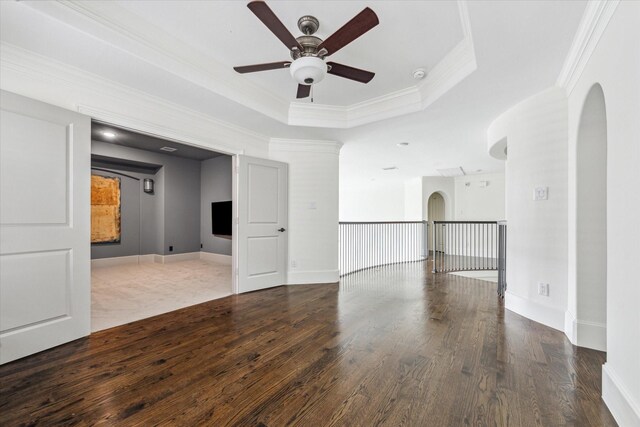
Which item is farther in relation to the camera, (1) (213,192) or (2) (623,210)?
(1) (213,192)

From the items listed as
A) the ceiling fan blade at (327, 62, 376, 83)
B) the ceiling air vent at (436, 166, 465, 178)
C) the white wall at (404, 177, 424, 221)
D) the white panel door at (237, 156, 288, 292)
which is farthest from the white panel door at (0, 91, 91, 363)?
the white wall at (404, 177, 424, 221)

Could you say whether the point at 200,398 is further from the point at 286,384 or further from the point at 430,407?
the point at 430,407

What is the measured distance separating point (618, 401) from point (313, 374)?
1746mm

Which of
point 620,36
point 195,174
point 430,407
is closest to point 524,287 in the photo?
point 430,407

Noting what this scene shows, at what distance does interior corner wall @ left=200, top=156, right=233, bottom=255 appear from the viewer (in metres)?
6.59

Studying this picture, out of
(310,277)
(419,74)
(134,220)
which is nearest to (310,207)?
(310,277)

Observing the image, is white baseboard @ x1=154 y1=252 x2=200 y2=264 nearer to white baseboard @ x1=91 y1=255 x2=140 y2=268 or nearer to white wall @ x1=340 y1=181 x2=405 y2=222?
white baseboard @ x1=91 y1=255 x2=140 y2=268

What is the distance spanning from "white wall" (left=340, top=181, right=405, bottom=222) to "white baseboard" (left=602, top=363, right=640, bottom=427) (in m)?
8.21

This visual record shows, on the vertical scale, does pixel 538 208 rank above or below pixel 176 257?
above

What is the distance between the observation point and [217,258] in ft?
22.0

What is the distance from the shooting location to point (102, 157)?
5.48 meters

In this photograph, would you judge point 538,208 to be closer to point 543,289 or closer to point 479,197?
point 543,289

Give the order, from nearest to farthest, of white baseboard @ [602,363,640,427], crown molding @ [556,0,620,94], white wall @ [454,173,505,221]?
white baseboard @ [602,363,640,427], crown molding @ [556,0,620,94], white wall @ [454,173,505,221]

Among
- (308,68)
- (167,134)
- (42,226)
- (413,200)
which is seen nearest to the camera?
(308,68)
